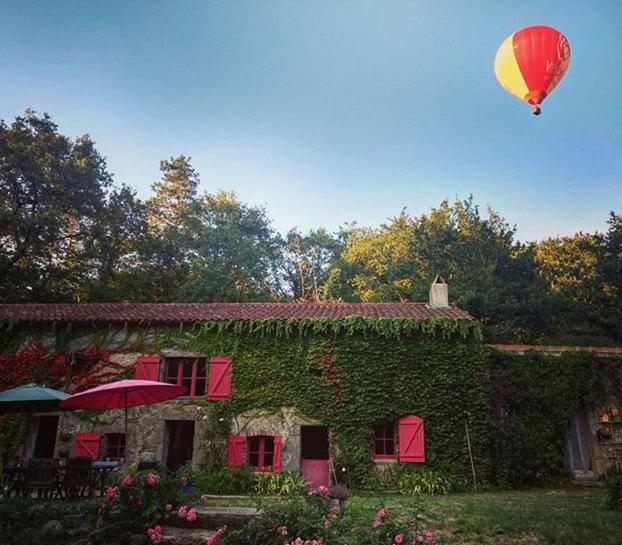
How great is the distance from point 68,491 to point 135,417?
15.0 feet

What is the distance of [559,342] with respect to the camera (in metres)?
19.9

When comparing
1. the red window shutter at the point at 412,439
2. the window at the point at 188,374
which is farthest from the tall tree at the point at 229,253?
the red window shutter at the point at 412,439

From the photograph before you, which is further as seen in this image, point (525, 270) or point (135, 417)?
point (525, 270)

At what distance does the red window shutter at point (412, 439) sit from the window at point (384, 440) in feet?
1.58

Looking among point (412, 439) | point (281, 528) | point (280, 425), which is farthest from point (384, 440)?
point (281, 528)

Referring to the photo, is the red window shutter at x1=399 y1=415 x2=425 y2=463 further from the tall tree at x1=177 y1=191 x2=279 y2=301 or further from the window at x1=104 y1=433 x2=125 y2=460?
the tall tree at x1=177 y1=191 x2=279 y2=301

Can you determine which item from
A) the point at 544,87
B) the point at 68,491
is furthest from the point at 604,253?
the point at 68,491

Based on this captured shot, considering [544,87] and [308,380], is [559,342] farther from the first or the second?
[544,87]

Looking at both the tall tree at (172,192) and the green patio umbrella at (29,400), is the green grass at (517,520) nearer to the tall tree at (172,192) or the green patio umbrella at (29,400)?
the green patio umbrella at (29,400)

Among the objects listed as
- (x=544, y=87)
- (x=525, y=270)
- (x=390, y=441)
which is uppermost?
(x=525, y=270)

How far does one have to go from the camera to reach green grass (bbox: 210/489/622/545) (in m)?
6.16

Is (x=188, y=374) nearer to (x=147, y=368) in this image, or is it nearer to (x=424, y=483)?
(x=147, y=368)

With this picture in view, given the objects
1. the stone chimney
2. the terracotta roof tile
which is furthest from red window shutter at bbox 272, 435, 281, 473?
the stone chimney

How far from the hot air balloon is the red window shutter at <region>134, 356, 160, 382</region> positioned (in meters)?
11.6
